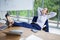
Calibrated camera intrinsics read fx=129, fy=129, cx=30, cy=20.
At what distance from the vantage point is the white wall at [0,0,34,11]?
3.39 m

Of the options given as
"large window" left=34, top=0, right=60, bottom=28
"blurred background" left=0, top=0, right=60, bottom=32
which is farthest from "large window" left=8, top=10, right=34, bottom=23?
"large window" left=34, top=0, right=60, bottom=28

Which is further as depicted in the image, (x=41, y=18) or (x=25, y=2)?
(x=25, y=2)

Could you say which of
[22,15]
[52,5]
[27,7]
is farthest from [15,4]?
[52,5]

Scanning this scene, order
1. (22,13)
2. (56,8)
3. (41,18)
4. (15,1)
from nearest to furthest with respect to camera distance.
→ (41,18), (15,1), (56,8), (22,13)

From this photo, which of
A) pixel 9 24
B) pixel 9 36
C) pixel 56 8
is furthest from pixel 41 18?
pixel 56 8

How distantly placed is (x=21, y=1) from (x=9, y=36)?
229 centimetres

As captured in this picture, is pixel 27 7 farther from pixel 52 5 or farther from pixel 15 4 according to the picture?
pixel 52 5

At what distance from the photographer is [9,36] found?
5.52 feet

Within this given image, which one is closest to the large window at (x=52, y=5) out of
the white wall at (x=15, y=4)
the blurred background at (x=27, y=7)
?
the blurred background at (x=27, y=7)

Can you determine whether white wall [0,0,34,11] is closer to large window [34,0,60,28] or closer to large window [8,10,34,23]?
large window [34,0,60,28]

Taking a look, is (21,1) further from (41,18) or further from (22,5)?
(41,18)

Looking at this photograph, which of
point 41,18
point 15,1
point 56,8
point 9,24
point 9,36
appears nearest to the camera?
point 9,36

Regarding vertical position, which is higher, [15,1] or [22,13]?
[15,1]

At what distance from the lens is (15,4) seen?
3.70 m
